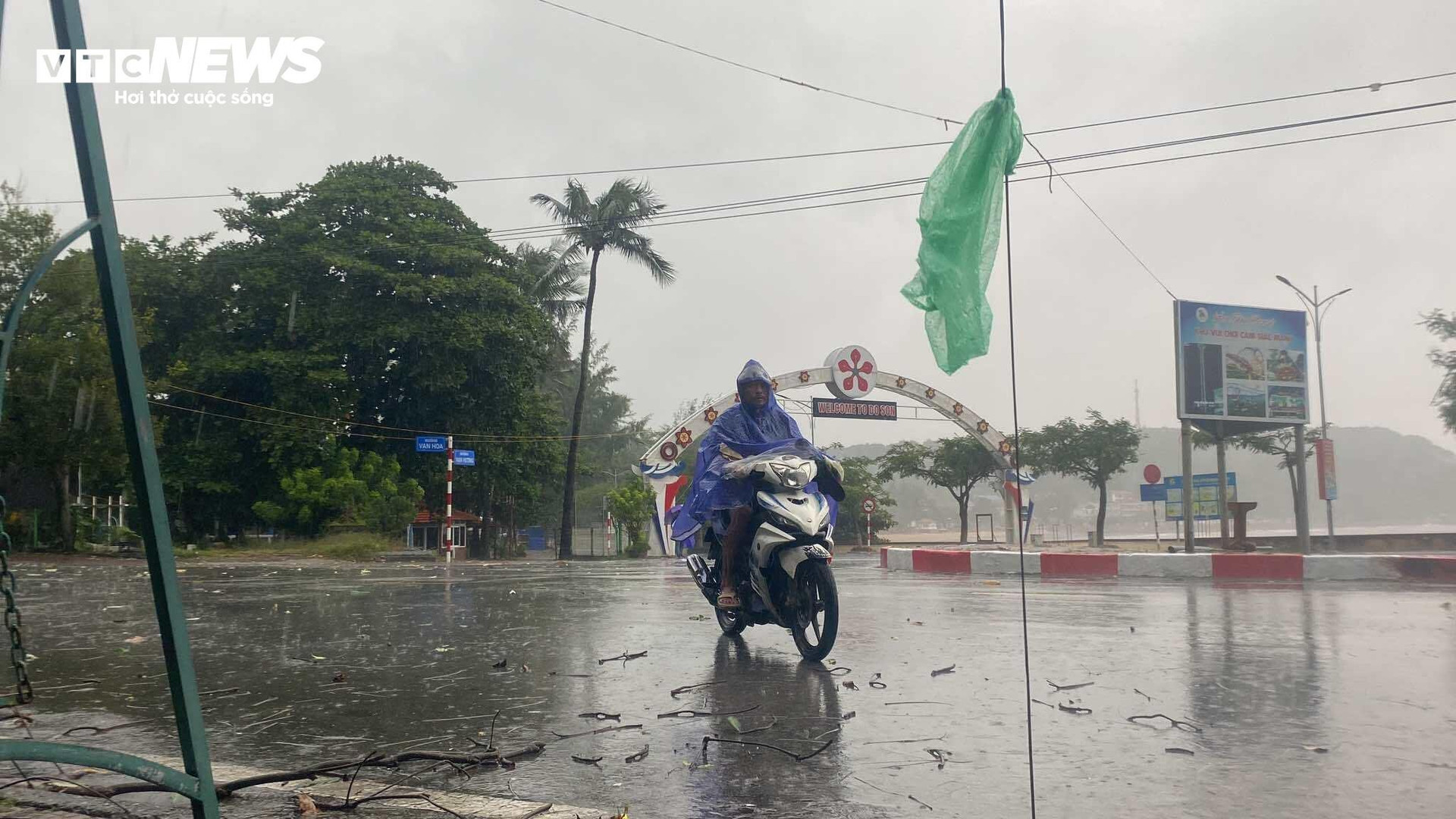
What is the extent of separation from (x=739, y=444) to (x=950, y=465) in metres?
47.2

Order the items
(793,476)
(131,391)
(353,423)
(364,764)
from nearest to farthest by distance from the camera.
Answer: (131,391) < (364,764) < (793,476) < (353,423)

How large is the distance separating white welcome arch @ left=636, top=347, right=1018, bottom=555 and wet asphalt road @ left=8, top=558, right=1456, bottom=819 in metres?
25.5

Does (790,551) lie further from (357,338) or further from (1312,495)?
(1312,495)

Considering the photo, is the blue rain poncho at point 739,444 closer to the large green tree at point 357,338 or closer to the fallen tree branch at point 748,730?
the fallen tree branch at point 748,730

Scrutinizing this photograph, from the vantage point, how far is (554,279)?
42.2m

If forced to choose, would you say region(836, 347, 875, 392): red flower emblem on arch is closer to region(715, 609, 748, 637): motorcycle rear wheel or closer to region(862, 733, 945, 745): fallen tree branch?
region(715, 609, 748, 637): motorcycle rear wheel

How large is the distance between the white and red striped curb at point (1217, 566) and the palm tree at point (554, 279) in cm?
2438

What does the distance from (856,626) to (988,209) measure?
5.48 m

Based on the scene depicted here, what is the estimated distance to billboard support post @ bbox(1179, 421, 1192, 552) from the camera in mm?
21438

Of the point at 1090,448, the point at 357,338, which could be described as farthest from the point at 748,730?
the point at 1090,448

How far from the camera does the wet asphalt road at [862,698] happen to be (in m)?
3.48

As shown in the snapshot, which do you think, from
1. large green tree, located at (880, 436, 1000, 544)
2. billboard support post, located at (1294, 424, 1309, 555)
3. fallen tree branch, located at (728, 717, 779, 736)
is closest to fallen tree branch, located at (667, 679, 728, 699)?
fallen tree branch, located at (728, 717, 779, 736)

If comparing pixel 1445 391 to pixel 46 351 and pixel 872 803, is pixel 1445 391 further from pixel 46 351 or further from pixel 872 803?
pixel 46 351

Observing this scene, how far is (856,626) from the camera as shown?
852 centimetres
